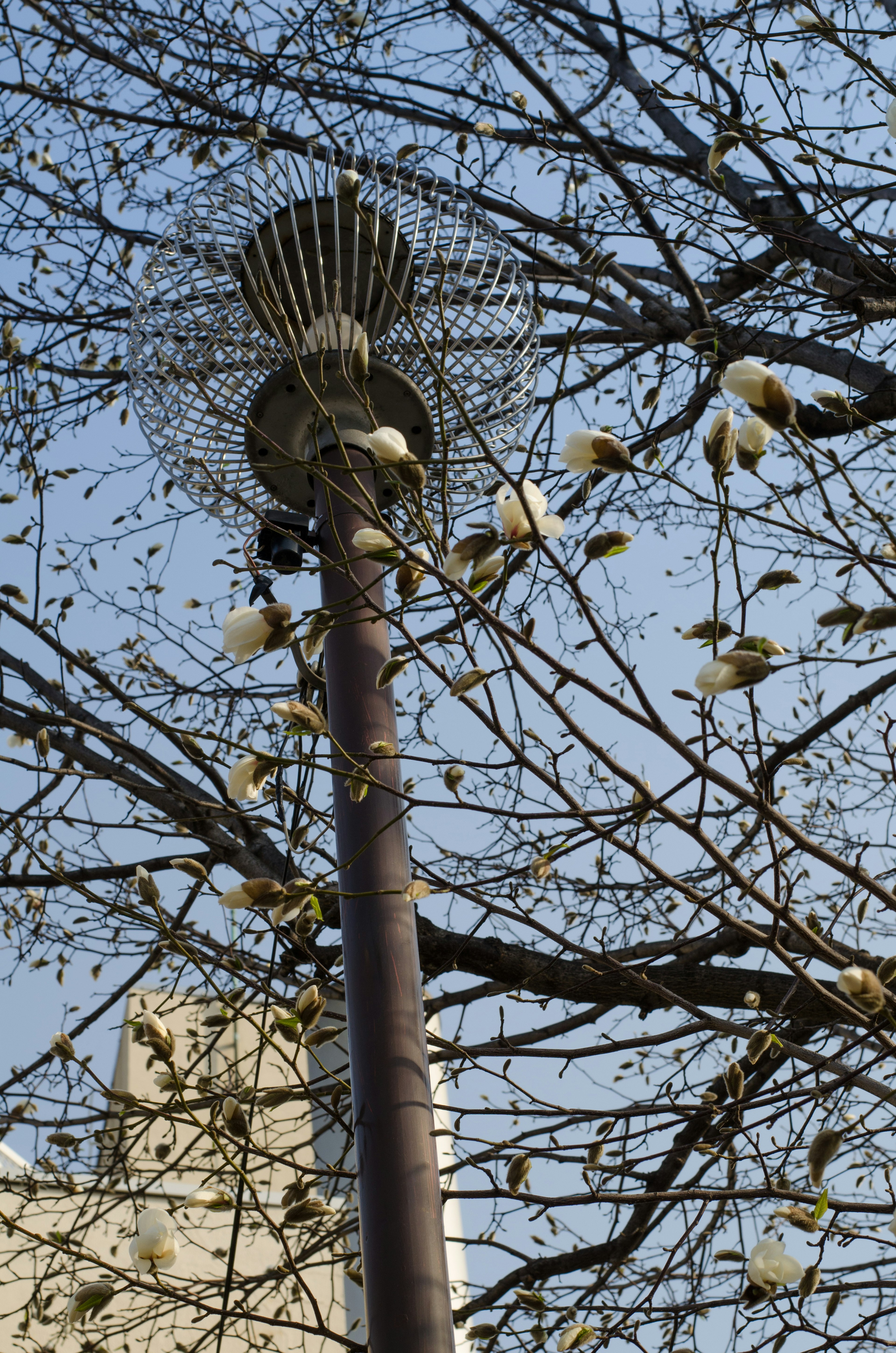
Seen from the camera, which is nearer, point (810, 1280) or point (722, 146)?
point (810, 1280)

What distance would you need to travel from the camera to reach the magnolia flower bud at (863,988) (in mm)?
1121

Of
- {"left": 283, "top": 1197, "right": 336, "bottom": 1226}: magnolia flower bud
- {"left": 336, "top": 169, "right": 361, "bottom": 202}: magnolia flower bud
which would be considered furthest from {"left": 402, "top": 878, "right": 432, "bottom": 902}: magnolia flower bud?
{"left": 336, "top": 169, "right": 361, "bottom": 202}: magnolia flower bud

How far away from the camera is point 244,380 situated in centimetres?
188

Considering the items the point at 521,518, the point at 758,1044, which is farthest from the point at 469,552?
the point at 758,1044

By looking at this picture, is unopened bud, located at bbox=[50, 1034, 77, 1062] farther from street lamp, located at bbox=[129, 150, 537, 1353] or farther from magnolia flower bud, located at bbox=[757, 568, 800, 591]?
magnolia flower bud, located at bbox=[757, 568, 800, 591]

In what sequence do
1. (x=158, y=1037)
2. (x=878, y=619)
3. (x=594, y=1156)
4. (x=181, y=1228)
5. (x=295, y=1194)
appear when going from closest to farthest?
(x=878, y=619), (x=158, y=1037), (x=295, y=1194), (x=594, y=1156), (x=181, y=1228)

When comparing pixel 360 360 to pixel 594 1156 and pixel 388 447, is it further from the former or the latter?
pixel 594 1156

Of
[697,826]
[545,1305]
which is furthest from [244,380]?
[545,1305]

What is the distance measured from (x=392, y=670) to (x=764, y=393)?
56 centimetres

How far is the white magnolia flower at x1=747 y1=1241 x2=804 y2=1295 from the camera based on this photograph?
4.73 ft

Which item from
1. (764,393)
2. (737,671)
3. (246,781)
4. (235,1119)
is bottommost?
(235,1119)

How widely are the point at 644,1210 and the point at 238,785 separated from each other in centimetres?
204

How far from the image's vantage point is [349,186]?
1424mm

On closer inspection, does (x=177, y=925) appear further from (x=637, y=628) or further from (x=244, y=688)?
(x=637, y=628)
